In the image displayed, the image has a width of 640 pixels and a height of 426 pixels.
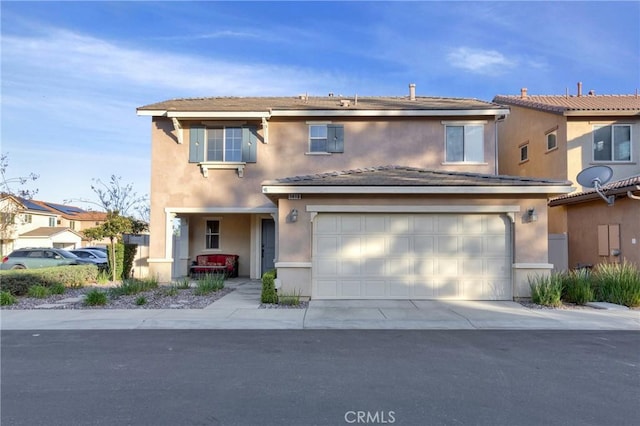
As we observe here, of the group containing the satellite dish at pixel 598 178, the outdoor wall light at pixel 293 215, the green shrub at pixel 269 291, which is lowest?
the green shrub at pixel 269 291

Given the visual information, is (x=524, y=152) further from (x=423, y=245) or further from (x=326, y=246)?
(x=326, y=246)

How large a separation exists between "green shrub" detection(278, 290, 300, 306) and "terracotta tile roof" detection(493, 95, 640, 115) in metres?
13.1

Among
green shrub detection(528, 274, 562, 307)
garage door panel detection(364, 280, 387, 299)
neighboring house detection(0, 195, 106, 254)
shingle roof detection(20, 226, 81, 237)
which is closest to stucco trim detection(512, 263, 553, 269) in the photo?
green shrub detection(528, 274, 562, 307)

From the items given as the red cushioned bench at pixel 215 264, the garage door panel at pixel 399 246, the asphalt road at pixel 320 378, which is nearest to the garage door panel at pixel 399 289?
the garage door panel at pixel 399 246

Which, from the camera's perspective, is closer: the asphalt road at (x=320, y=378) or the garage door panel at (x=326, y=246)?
the asphalt road at (x=320, y=378)

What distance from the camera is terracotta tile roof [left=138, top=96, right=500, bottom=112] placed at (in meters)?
17.2

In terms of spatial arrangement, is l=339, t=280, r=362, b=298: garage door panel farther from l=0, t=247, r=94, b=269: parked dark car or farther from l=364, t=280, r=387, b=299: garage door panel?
l=0, t=247, r=94, b=269: parked dark car

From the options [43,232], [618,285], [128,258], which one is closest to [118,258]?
[128,258]

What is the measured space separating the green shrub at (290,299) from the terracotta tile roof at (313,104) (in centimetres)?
781

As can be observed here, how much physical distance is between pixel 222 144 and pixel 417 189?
8884mm

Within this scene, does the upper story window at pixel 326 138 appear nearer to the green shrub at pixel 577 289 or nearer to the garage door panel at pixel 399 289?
the garage door panel at pixel 399 289

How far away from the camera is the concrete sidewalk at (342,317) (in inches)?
366

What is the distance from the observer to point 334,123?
17.6 m

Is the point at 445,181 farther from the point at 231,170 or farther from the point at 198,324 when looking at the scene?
the point at 231,170
